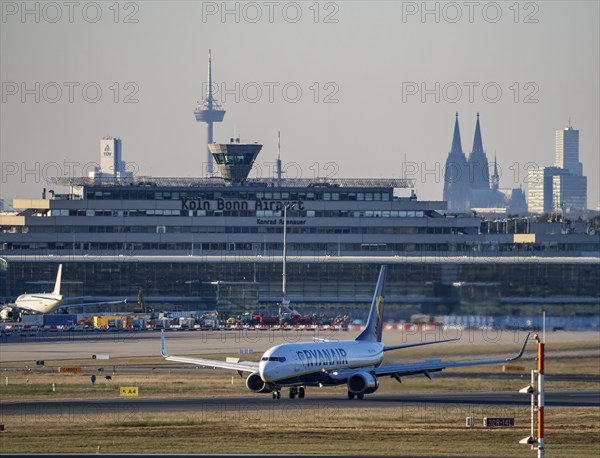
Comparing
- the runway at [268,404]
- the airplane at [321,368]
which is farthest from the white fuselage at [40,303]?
the runway at [268,404]

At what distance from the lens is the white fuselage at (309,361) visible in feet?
271

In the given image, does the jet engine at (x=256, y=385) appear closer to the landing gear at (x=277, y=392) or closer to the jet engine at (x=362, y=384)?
the landing gear at (x=277, y=392)

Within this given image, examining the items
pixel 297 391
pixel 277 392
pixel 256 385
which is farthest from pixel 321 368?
pixel 256 385

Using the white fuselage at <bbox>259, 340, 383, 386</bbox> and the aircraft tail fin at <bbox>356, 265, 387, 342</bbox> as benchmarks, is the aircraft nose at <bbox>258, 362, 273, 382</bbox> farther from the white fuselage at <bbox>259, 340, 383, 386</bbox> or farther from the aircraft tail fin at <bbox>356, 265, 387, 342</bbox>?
the aircraft tail fin at <bbox>356, 265, 387, 342</bbox>

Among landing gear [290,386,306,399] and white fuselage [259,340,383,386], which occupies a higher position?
white fuselage [259,340,383,386]

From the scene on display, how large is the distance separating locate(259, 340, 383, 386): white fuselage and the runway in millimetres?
1419

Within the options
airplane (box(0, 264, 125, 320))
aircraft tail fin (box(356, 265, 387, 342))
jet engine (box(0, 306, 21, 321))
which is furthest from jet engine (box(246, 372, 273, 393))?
jet engine (box(0, 306, 21, 321))

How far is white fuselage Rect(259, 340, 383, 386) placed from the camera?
82625 mm

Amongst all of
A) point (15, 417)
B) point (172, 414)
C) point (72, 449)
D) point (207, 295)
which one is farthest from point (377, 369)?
point (207, 295)

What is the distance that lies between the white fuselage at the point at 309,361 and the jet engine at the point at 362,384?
1489 mm

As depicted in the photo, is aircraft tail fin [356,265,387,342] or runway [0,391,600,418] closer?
runway [0,391,600,418]

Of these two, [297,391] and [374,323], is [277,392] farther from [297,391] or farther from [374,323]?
[374,323]

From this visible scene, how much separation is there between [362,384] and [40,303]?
290 feet

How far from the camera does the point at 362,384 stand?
84750 millimetres
